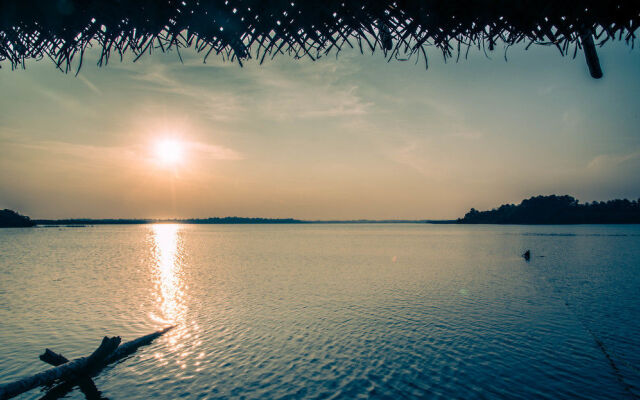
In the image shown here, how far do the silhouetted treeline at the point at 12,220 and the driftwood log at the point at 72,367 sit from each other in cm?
19954

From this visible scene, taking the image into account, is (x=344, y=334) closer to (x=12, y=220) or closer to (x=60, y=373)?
(x=60, y=373)

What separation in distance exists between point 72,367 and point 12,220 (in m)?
207

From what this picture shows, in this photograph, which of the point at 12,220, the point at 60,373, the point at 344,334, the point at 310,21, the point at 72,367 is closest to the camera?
the point at 310,21

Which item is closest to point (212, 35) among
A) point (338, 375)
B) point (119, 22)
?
point (119, 22)

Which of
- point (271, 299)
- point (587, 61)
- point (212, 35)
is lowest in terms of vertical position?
point (271, 299)

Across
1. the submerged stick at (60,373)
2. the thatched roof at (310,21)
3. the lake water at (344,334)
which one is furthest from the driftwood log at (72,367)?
the thatched roof at (310,21)

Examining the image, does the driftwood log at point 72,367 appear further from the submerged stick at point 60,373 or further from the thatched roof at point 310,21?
the thatched roof at point 310,21

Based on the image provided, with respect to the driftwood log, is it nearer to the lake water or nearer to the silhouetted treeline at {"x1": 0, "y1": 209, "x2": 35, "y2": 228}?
the lake water

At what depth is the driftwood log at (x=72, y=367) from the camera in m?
6.60

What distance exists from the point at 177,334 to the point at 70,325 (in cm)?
501

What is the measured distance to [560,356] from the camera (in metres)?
10.1

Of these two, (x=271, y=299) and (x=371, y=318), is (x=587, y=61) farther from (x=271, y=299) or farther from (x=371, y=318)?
(x=271, y=299)

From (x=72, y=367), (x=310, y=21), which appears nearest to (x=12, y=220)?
(x=72, y=367)

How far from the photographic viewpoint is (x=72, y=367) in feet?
27.4
